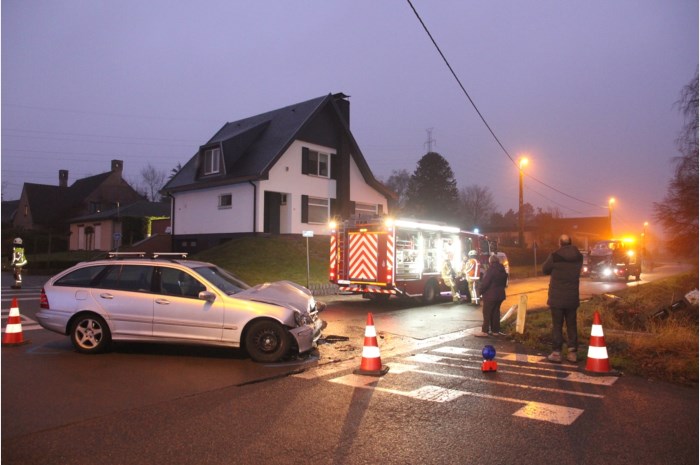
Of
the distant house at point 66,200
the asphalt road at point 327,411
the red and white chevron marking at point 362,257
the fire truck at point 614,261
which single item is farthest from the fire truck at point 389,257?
the distant house at point 66,200

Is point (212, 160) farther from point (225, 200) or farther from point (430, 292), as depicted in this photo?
point (430, 292)

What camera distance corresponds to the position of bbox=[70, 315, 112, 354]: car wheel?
827cm

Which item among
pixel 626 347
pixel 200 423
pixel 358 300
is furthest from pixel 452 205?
pixel 200 423

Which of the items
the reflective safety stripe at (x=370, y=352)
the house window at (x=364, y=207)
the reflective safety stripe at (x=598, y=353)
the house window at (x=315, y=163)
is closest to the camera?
the reflective safety stripe at (x=370, y=352)

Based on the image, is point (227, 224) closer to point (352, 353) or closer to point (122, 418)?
point (352, 353)

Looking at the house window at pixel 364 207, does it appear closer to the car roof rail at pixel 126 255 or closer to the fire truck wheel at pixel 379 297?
the fire truck wheel at pixel 379 297

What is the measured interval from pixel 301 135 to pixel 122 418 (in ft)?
79.8

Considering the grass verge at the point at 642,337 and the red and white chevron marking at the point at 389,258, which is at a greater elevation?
the red and white chevron marking at the point at 389,258

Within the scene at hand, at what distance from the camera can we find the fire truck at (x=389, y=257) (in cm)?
1523

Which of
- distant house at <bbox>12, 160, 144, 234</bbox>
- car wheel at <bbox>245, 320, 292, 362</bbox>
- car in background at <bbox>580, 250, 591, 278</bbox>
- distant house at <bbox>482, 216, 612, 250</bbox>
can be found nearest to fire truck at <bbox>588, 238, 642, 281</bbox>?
car in background at <bbox>580, 250, 591, 278</bbox>

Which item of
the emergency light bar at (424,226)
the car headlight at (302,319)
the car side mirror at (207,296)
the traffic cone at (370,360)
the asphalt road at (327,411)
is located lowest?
the asphalt road at (327,411)

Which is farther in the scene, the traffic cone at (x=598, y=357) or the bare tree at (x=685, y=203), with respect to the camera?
the bare tree at (x=685, y=203)

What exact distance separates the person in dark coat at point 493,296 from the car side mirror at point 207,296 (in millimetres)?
5397

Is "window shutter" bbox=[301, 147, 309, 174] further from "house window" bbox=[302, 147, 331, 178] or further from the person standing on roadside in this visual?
the person standing on roadside
